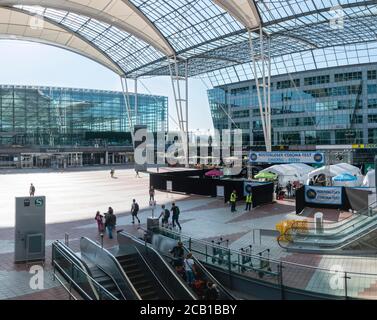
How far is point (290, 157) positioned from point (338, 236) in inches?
583

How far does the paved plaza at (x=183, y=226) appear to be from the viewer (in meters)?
10.9

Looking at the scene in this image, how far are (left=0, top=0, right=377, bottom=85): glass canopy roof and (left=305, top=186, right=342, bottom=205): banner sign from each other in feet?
69.1

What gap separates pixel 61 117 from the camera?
83688mm

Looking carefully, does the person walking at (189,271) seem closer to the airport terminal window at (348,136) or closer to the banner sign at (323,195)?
the banner sign at (323,195)

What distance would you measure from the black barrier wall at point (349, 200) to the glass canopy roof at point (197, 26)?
21661 mm

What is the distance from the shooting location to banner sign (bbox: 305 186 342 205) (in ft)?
79.3

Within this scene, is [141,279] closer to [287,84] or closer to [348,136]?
[348,136]

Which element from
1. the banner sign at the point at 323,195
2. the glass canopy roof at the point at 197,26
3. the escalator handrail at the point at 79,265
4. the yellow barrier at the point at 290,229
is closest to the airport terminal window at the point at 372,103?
the glass canopy roof at the point at 197,26

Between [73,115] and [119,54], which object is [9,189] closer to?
[119,54]

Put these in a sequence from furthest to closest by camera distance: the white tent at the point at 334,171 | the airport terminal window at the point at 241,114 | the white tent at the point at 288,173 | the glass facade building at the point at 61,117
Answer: the airport terminal window at the point at 241,114 < the glass facade building at the point at 61,117 < the white tent at the point at 288,173 < the white tent at the point at 334,171

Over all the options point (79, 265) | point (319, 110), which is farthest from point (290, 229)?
point (319, 110)

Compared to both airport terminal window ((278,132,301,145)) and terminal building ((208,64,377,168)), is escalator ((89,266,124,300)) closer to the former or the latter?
terminal building ((208,64,377,168))

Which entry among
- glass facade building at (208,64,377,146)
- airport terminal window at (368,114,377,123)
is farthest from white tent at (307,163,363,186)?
glass facade building at (208,64,377,146)

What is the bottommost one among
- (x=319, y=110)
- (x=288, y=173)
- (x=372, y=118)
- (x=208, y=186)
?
(x=208, y=186)
